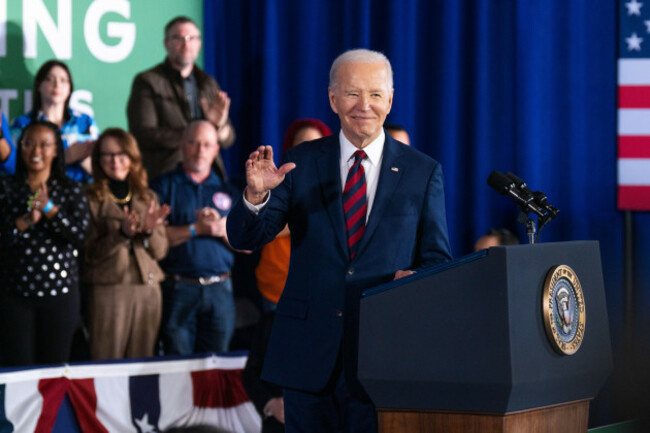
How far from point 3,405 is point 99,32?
233cm

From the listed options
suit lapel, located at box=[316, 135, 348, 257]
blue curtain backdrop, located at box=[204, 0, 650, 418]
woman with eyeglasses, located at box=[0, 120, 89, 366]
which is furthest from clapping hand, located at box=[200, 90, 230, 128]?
suit lapel, located at box=[316, 135, 348, 257]

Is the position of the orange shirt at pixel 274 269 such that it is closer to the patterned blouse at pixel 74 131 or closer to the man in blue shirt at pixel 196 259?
the man in blue shirt at pixel 196 259

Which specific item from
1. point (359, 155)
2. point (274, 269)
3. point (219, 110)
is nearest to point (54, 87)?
point (219, 110)

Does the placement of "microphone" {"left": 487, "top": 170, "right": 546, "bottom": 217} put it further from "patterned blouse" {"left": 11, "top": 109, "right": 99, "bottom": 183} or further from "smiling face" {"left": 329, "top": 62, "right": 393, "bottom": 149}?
"patterned blouse" {"left": 11, "top": 109, "right": 99, "bottom": 183}

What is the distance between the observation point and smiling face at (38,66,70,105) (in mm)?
4711

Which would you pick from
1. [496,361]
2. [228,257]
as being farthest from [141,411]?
[496,361]

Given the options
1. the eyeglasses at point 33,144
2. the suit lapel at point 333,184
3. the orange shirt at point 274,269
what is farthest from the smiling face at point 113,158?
the suit lapel at point 333,184

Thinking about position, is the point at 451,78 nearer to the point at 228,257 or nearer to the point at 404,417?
the point at 228,257

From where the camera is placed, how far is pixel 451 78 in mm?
5398

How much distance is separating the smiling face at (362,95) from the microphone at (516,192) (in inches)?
12.0

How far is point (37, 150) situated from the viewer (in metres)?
4.29

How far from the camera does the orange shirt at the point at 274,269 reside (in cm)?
393

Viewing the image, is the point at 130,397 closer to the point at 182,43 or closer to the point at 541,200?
the point at 182,43

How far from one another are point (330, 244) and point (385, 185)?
Result: 7.4 inches
